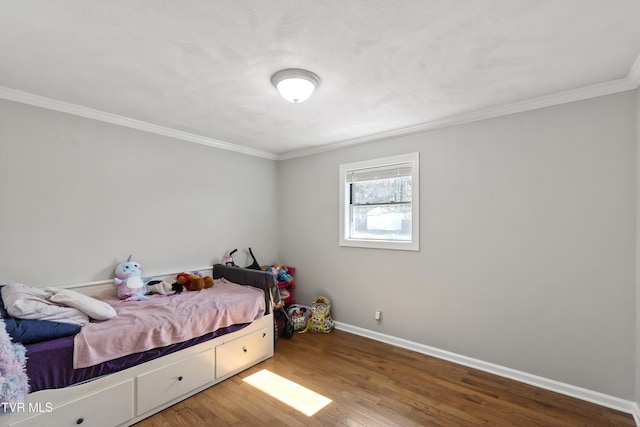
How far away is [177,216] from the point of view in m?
3.46

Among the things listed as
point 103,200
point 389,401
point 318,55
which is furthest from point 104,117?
point 389,401

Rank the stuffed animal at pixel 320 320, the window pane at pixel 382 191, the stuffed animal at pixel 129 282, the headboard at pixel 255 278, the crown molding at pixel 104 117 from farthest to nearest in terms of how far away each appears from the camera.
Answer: the stuffed animal at pixel 320 320 < the window pane at pixel 382 191 < the headboard at pixel 255 278 < the stuffed animal at pixel 129 282 < the crown molding at pixel 104 117

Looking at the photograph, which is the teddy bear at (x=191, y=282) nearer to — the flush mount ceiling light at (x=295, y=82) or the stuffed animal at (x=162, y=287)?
the stuffed animal at (x=162, y=287)

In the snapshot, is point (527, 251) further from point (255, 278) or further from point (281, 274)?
point (281, 274)

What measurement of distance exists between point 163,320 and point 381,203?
2.53m

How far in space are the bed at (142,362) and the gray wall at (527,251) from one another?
4.86 feet

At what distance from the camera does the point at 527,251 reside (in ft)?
8.55

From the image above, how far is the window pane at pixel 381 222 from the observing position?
135 inches

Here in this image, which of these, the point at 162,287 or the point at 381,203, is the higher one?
the point at 381,203

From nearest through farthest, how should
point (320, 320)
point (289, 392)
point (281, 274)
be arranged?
1. point (289, 392)
2. point (320, 320)
3. point (281, 274)

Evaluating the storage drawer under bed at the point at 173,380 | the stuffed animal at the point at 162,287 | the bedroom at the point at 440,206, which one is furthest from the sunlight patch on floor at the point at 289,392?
the bedroom at the point at 440,206

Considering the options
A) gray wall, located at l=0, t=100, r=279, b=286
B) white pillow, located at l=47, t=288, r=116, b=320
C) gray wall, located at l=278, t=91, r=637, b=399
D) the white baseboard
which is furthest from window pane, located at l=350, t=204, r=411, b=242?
white pillow, located at l=47, t=288, r=116, b=320

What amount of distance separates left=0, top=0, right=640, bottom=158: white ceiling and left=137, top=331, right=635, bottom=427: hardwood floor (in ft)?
7.90

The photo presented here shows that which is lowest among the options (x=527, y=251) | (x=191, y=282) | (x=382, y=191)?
(x=191, y=282)
